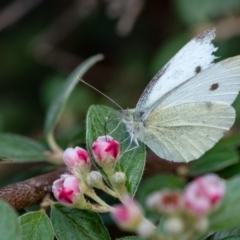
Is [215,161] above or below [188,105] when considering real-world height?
below

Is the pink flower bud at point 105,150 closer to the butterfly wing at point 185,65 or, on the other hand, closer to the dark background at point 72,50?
the butterfly wing at point 185,65

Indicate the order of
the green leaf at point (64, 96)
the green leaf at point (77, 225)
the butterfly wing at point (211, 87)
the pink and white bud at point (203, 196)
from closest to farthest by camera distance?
the pink and white bud at point (203, 196) → the green leaf at point (77, 225) → the butterfly wing at point (211, 87) → the green leaf at point (64, 96)

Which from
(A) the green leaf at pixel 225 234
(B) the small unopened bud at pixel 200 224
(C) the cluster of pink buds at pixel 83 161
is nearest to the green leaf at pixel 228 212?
(B) the small unopened bud at pixel 200 224

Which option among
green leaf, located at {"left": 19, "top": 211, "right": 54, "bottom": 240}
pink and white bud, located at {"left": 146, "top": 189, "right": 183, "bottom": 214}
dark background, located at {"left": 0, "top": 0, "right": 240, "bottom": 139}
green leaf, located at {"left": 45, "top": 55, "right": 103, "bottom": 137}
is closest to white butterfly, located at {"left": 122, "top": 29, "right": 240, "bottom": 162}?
green leaf, located at {"left": 45, "top": 55, "right": 103, "bottom": 137}

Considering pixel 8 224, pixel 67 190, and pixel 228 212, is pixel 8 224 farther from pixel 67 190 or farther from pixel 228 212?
pixel 228 212

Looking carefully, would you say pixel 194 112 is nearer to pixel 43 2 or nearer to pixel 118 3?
pixel 118 3

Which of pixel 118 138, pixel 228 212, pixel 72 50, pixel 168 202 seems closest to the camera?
pixel 168 202

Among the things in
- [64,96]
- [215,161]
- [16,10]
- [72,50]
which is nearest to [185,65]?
[215,161]
